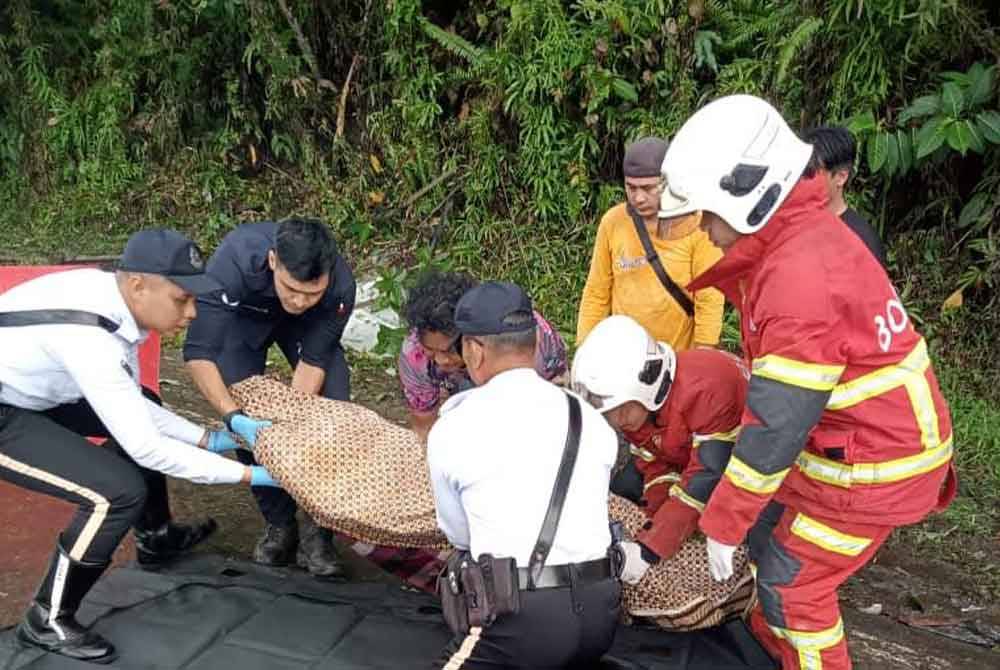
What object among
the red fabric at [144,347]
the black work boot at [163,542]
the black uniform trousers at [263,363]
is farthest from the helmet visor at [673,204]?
the red fabric at [144,347]

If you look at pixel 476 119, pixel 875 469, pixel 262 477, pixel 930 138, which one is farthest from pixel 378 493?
pixel 476 119

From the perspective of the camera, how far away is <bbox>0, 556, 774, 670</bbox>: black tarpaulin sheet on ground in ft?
9.12

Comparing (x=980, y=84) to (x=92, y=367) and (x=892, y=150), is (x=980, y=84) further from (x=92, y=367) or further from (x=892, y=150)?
(x=92, y=367)

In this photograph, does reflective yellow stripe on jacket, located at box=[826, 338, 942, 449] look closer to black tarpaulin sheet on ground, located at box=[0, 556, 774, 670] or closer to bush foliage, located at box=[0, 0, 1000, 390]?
black tarpaulin sheet on ground, located at box=[0, 556, 774, 670]

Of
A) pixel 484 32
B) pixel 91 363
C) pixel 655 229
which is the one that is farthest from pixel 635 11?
pixel 91 363

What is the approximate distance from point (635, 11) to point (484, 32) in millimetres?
1402

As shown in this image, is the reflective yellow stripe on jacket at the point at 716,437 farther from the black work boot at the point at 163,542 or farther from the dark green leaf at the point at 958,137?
the dark green leaf at the point at 958,137

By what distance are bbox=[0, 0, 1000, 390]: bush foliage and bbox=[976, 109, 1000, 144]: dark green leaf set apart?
0.01 m

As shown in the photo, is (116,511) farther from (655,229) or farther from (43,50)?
(43,50)

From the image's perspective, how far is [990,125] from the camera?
15.4 ft

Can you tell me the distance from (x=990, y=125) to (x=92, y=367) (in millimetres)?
4099

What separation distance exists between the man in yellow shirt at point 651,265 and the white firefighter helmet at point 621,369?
35.0 inches

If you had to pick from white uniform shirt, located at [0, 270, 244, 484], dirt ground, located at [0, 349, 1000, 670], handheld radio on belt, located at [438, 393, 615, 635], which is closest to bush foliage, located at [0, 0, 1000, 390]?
dirt ground, located at [0, 349, 1000, 670]

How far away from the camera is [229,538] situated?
3842mm
